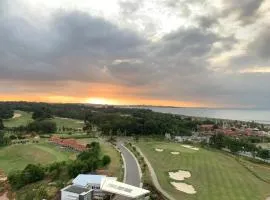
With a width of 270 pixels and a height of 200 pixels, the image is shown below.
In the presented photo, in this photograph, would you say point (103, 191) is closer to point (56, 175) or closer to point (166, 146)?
point (56, 175)

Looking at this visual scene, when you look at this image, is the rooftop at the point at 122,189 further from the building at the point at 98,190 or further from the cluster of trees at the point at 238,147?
the cluster of trees at the point at 238,147

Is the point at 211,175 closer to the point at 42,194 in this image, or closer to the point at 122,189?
the point at 122,189

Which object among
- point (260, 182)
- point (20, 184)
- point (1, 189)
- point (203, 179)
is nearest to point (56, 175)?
point (20, 184)

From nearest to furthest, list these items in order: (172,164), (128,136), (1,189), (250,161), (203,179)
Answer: (203,179) → (1,189) → (172,164) → (250,161) → (128,136)

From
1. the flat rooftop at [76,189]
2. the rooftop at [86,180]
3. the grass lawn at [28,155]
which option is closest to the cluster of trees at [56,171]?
the rooftop at [86,180]

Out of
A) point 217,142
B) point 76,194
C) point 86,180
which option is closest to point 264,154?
point 217,142
